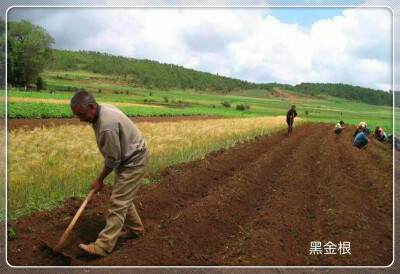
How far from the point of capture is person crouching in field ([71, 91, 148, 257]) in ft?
14.1

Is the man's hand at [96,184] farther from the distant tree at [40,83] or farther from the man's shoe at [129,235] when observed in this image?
the distant tree at [40,83]

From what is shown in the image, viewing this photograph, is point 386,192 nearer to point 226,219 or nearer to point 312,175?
point 312,175

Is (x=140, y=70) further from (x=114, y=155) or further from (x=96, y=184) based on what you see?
(x=114, y=155)

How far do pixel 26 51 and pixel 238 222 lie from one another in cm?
395

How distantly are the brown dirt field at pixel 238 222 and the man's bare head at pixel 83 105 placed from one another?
61.7 inches

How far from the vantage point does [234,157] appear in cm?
1170

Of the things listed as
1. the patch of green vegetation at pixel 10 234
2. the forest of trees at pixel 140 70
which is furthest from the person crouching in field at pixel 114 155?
the forest of trees at pixel 140 70

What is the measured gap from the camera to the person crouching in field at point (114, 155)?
4.30 meters

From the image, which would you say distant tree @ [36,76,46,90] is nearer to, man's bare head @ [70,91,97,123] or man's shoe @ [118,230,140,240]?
man's bare head @ [70,91,97,123]

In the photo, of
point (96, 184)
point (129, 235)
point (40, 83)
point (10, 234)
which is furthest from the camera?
point (40, 83)

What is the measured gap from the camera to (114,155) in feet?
14.5

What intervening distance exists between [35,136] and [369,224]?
22.1 feet

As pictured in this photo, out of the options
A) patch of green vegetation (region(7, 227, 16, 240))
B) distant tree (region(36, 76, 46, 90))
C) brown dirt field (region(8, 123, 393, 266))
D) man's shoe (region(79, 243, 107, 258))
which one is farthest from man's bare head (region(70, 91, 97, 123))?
distant tree (region(36, 76, 46, 90))

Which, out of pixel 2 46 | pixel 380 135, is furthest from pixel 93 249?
pixel 380 135
